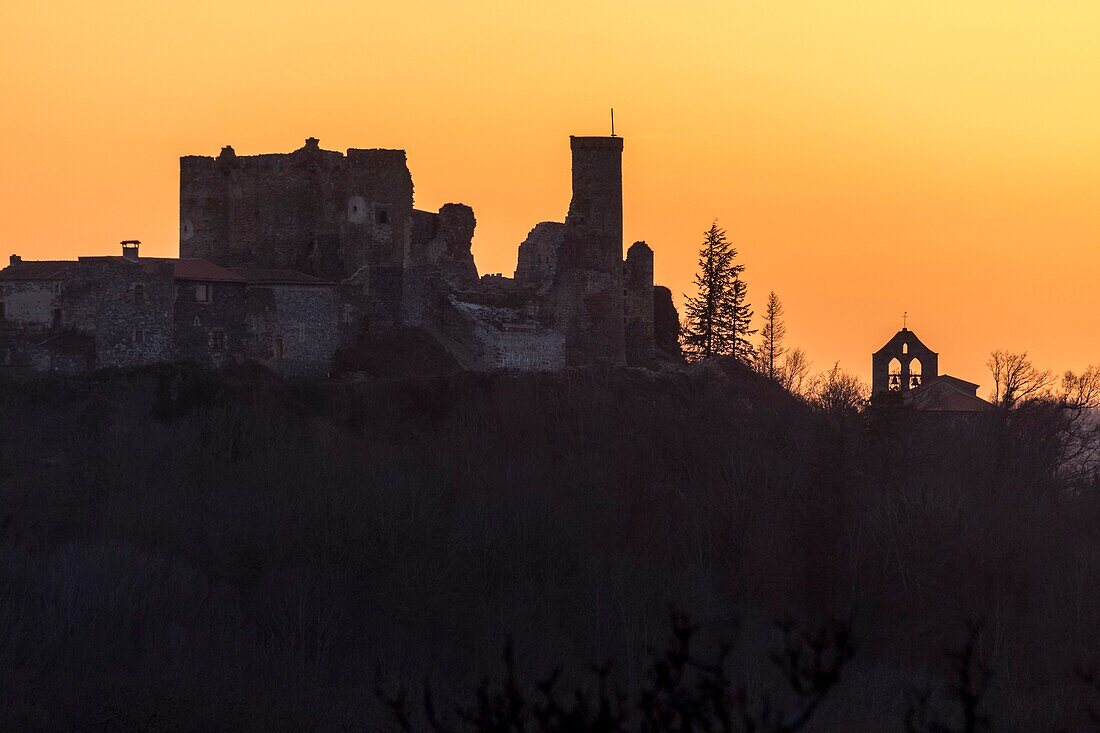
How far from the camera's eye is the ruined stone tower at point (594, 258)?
4550 centimetres

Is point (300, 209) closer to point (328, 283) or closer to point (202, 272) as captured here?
point (328, 283)

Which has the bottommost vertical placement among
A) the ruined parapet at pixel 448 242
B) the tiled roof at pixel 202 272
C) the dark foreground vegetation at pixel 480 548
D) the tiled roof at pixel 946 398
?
the dark foreground vegetation at pixel 480 548

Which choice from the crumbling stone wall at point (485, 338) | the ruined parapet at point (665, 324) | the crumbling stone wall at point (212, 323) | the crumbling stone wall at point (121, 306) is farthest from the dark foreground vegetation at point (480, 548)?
the ruined parapet at point (665, 324)

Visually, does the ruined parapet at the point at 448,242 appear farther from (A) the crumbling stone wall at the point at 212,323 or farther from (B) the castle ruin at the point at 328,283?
(A) the crumbling stone wall at the point at 212,323

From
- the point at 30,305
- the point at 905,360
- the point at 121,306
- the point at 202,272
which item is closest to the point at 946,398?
the point at 905,360

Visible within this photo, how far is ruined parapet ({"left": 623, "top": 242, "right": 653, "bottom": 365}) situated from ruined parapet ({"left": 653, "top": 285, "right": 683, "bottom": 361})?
1921mm

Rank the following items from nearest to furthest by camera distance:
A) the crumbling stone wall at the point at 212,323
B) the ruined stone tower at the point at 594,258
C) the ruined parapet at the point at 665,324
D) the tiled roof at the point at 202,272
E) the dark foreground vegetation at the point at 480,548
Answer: the dark foreground vegetation at the point at 480,548 < the crumbling stone wall at the point at 212,323 < the tiled roof at the point at 202,272 < the ruined stone tower at the point at 594,258 < the ruined parapet at the point at 665,324

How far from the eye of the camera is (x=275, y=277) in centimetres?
4231

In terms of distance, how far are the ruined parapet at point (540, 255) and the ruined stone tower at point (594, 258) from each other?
228mm

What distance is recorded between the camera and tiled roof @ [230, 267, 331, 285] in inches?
1642

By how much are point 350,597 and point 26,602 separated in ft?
19.3

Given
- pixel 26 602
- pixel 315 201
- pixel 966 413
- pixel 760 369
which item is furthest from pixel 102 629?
pixel 966 413

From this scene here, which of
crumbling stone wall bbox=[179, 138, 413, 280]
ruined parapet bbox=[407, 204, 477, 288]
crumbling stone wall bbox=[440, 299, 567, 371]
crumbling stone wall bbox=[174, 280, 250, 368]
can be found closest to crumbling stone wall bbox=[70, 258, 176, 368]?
crumbling stone wall bbox=[174, 280, 250, 368]

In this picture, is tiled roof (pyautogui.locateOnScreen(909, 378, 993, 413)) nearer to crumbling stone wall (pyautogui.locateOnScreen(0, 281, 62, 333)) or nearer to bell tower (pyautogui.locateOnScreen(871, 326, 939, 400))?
bell tower (pyautogui.locateOnScreen(871, 326, 939, 400))
